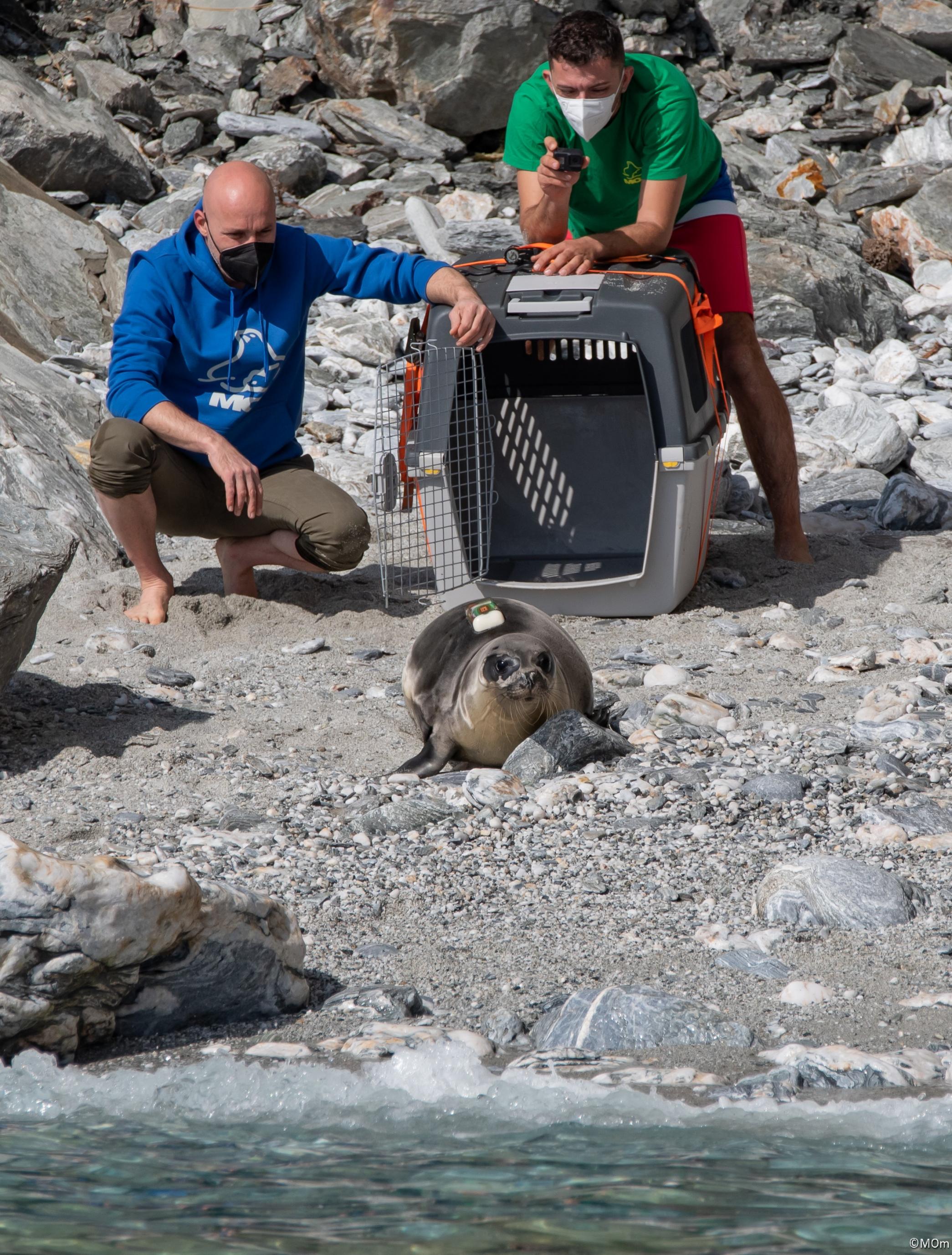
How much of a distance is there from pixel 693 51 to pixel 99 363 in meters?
9.05

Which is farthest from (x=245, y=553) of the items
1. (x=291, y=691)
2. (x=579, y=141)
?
(x=579, y=141)

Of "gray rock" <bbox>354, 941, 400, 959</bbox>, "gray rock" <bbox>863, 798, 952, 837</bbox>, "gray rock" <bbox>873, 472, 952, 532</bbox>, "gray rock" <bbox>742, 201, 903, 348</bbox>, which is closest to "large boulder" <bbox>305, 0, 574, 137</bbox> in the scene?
"gray rock" <bbox>742, 201, 903, 348</bbox>

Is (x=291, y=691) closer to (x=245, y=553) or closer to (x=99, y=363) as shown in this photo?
(x=245, y=553)

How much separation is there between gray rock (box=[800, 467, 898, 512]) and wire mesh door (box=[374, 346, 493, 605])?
1889 mm

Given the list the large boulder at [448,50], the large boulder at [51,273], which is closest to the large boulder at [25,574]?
the large boulder at [51,273]

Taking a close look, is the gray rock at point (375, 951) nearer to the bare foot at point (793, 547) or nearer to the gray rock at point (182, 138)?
the bare foot at point (793, 547)

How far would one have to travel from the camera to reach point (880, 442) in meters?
5.97

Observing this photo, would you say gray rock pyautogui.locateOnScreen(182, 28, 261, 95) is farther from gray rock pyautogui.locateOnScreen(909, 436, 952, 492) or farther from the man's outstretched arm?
the man's outstretched arm

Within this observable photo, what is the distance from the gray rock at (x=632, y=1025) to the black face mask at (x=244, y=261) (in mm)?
2904

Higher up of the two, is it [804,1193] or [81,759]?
[804,1193]

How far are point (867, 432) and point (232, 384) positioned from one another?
3.30m

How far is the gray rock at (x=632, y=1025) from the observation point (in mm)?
1812

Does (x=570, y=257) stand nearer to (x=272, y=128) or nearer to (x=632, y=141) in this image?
Answer: (x=632, y=141)

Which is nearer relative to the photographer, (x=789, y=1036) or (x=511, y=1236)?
(x=511, y=1236)
